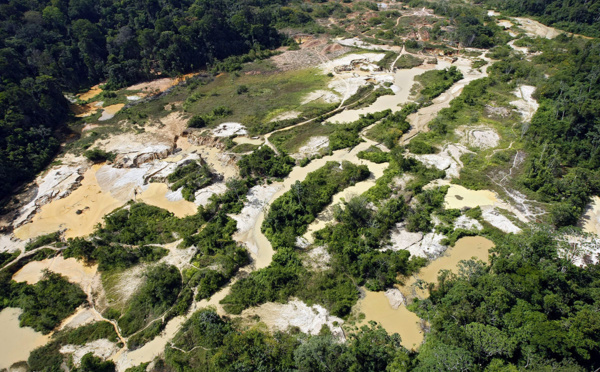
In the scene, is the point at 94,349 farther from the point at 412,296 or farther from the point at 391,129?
the point at 391,129

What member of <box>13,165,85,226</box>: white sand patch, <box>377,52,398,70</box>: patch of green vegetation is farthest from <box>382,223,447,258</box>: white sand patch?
<box>377,52,398,70</box>: patch of green vegetation

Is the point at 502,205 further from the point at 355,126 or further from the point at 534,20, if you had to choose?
the point at 534,20

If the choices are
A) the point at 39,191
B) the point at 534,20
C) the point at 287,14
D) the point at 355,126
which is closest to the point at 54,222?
the point at 39,191

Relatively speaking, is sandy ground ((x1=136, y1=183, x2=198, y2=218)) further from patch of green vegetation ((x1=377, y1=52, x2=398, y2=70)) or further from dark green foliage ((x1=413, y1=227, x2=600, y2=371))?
patch of green vegetation ((x1=377, y1=52, x2=398, y2=70))

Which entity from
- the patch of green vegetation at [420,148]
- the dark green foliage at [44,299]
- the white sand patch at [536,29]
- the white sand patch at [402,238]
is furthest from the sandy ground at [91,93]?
the white sand patch at [536,29]

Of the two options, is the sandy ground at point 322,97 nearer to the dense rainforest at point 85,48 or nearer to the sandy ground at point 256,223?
the sandy ground at point 256,223

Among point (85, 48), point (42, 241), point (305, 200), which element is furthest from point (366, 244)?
point (85, 48)
